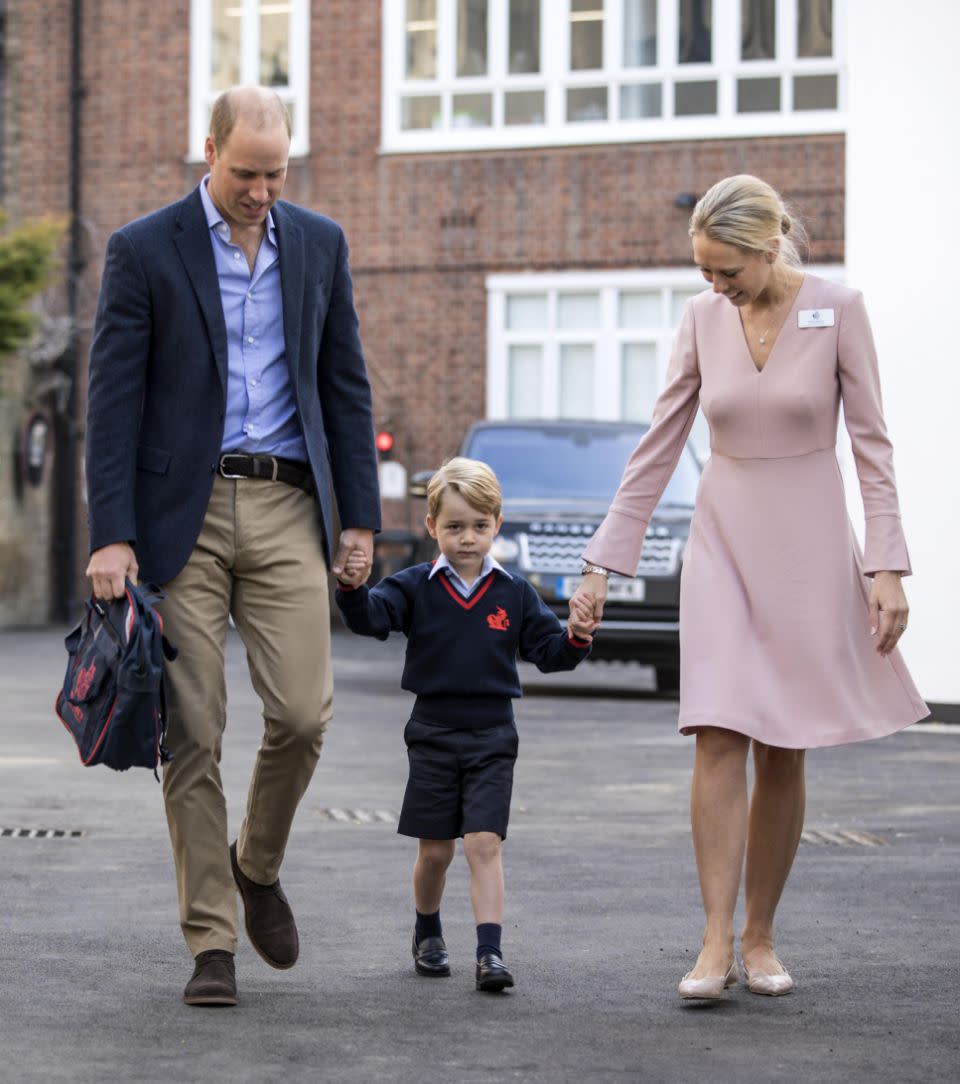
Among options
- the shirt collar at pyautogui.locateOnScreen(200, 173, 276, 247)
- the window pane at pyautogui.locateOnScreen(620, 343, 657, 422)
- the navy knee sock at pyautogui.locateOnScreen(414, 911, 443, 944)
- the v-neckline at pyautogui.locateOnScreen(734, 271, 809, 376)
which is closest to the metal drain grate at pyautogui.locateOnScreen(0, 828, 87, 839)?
the navy knee sock at pyautogui.locateOnScreen(414, 911, 443, 944)

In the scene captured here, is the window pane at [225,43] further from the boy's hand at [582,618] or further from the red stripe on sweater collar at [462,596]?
the boy's hand at [582,618]

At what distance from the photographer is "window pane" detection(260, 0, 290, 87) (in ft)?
86.3

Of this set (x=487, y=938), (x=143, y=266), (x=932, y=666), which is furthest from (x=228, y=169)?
(x=932, y=666)

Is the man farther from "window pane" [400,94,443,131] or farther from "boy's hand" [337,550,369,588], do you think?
"window pane" [400,94,443,131]

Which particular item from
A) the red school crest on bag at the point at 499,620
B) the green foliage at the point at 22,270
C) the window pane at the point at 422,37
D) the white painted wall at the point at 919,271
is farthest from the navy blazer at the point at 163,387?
the window pane at the point at 422,37

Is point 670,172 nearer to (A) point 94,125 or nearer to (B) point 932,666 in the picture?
(A) point 94,125

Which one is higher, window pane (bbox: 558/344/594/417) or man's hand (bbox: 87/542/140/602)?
window pane (bbox: 558/344/594/417)

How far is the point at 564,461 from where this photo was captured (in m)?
16.5

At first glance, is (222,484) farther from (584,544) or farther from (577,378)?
(577,378)

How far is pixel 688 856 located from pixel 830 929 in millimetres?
1523

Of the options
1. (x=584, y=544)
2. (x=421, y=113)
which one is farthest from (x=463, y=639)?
(x=421, y=113)

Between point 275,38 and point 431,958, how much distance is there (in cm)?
2171

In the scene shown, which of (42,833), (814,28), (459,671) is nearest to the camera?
(459,671)

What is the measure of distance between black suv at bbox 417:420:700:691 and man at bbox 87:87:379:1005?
29.4ft
